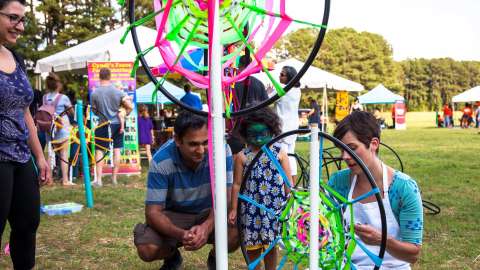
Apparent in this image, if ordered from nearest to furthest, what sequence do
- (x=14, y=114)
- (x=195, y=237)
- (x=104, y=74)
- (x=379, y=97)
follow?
(x=14, y=114) → (x=195, y=237) → (x=104, y=74) → (x=379, y=97)

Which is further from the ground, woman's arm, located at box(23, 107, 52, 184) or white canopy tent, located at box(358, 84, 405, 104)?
white canopy tent, located at box(358, 84, 405, 104)

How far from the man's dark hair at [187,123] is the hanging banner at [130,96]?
18.1 feet

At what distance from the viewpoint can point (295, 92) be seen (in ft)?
18.5

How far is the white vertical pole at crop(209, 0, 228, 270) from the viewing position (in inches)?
56.5

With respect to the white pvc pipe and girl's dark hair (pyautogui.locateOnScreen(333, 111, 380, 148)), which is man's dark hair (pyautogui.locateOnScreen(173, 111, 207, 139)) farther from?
the white pvc pipe

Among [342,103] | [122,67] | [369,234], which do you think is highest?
[122,67]

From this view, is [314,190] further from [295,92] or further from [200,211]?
[295,92]

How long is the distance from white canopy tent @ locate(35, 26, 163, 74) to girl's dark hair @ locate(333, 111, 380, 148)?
563cm

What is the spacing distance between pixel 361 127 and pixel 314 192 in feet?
2.09

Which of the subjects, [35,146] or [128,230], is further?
[128,230]

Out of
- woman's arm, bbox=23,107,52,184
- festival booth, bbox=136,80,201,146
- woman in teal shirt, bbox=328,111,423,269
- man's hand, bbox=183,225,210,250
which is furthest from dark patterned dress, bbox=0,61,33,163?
festival booth, bbox=136,80,201,146

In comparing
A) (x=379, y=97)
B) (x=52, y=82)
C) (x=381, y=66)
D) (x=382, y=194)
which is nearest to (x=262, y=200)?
(x=382, y=194)

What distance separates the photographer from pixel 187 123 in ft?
7.81

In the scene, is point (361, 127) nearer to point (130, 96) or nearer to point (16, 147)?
point (16, 147)
